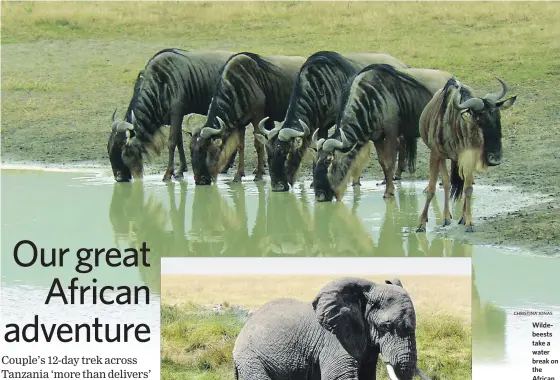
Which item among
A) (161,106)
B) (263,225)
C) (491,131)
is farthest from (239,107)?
(491,131)

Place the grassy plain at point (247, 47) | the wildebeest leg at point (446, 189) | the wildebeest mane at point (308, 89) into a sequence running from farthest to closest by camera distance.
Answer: the grassy plain at point (247, 47) → the wildebeest mane at point (308, 89) → the wildebeest leg at point (446, 189)

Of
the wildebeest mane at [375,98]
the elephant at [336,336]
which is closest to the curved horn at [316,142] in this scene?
the wildebeest mane at [375,98]

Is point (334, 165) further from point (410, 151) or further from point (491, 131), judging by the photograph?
point (491, 131)

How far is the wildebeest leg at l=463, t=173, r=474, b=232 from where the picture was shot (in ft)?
53.3

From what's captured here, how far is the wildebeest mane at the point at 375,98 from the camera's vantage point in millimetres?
18328

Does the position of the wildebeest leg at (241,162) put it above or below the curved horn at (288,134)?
below

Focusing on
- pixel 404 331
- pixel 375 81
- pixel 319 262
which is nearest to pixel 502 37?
pixel 375 81

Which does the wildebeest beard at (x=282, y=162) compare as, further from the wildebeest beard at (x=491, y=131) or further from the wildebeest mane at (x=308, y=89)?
the wildebeest beard at (x=491, y=131)

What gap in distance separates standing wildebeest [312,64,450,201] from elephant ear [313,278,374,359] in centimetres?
732

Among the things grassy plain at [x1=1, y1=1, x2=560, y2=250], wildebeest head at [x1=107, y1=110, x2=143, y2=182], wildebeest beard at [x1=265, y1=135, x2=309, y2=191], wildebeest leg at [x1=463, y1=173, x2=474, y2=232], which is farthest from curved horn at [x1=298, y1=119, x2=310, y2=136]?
wildebeest leg at [x1=463, y1=173, x2=474, y2=232]

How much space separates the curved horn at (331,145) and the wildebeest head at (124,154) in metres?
3.65

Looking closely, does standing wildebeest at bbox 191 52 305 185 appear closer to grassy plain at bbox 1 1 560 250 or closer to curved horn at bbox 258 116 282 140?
curved horn at bbox 258 116 282 140

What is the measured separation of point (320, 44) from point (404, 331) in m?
20.0

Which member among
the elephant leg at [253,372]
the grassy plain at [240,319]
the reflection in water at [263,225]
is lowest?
the reflection in water at [263,225]
